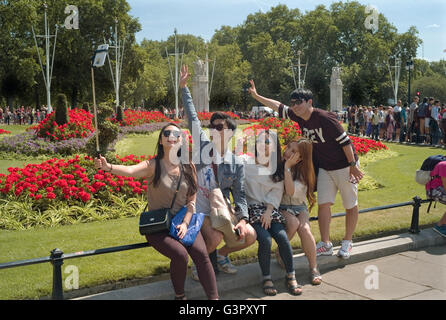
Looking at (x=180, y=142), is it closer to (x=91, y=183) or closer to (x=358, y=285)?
(x=358, y=285)

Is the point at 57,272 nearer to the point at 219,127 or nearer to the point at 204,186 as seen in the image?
the point at 204,186

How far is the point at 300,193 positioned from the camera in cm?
443

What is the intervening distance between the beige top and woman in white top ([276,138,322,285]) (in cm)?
104

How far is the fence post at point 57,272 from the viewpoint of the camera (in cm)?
342

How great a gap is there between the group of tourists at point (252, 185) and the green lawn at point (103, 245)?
65cm

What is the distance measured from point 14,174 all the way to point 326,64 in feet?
183

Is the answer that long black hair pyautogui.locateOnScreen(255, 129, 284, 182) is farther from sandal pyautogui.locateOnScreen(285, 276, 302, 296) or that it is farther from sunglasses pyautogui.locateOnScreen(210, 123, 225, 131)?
sandal pyautogui.locateOnScreen(285, 276, 302, 296)

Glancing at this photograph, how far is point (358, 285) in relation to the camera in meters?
4.22

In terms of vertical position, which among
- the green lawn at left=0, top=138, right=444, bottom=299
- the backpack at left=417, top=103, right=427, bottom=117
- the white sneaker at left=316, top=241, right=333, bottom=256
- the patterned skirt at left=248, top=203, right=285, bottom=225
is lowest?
the green lawn at left=0, top=138, right=444, bottom=299

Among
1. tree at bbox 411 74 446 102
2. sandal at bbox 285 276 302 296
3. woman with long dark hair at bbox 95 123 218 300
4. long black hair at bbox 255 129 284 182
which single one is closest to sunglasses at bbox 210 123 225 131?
woman with long dark hair at bbox 95 123 218 300

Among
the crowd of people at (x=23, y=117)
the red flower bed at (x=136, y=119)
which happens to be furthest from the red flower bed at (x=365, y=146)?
the crowd of people at (x=23, y=117)

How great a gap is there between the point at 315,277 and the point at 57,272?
7.53ft

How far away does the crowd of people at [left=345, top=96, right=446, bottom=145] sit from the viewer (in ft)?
53.3
